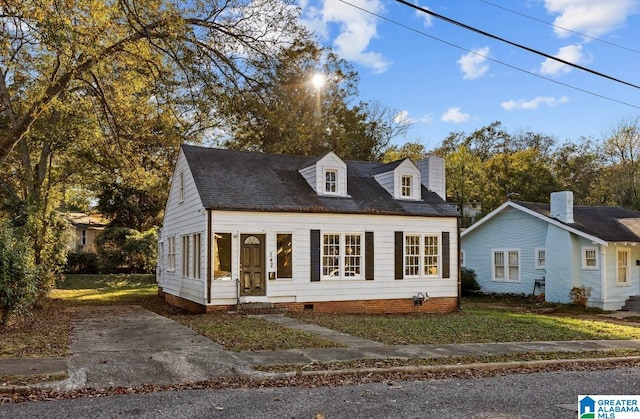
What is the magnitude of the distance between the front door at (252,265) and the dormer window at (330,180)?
334 cm

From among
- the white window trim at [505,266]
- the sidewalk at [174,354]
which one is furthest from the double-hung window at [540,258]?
the sidewalk at [174,354]

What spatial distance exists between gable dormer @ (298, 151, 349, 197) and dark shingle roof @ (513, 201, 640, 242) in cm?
1015

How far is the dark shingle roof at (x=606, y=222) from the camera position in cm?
2217

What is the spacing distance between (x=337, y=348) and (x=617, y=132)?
4057 cm

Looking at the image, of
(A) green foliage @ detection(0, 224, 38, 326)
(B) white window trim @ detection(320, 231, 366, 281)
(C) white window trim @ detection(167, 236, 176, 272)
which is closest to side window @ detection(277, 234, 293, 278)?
(B) white window trim @ detection(320, 231, 366, 281)

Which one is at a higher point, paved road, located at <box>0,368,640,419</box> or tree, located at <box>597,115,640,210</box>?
tree, located at <box>597,115,640,210</box>

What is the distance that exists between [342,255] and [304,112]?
16.6 m

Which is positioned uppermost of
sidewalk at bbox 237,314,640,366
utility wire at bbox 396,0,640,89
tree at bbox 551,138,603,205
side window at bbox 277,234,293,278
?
tree at bbox 551,138,603,205

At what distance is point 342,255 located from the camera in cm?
1839

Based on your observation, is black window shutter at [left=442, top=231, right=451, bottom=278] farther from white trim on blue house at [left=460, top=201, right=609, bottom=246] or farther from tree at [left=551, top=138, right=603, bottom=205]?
tree at [left=551, top=138, right=603, bottom=205]

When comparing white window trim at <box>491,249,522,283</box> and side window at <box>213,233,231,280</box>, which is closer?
side window at <box>213,233,231,280</box>

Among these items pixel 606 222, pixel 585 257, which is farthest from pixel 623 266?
pixel 606 222

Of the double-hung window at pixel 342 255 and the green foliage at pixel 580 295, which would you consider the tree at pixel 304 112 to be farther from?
the green foliage at pixel 580 295

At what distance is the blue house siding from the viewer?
80.4ft
